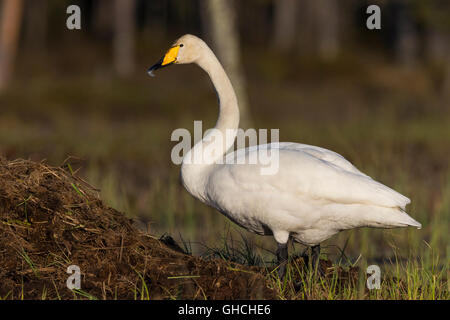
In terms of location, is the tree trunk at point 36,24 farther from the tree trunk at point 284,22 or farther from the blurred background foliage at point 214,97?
the tree trunk at point 284,22

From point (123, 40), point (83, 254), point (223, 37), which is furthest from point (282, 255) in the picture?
point (123, 40)

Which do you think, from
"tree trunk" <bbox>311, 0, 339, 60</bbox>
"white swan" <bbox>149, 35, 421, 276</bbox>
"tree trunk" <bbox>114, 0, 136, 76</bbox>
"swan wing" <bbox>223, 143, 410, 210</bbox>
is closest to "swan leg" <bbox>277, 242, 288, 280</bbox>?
"white swan" <bbox>149, 35, 421, 276</bbox>

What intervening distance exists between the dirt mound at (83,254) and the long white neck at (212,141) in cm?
49

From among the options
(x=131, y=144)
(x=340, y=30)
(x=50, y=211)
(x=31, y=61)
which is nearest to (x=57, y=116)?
(x=131, y=144)

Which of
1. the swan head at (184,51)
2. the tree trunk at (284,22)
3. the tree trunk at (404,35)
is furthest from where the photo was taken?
the tree trunk at (284,22)

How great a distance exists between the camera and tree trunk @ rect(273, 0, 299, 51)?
43.1 metres

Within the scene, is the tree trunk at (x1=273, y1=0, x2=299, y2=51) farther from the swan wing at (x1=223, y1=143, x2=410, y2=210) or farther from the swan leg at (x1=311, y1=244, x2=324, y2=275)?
the swan wing at (x1=223, y1=143, x2=410, y2=210)

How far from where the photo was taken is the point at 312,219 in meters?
4.72

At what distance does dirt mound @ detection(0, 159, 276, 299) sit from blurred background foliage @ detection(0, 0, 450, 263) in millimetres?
529

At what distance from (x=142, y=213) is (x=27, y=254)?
471 cm

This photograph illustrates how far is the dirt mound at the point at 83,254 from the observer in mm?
4227

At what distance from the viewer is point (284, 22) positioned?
4388cm

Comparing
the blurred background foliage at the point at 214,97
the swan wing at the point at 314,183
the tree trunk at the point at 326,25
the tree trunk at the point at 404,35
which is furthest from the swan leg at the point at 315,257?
the tree trunk at the point at 326,25

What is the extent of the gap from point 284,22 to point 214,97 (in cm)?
2103
